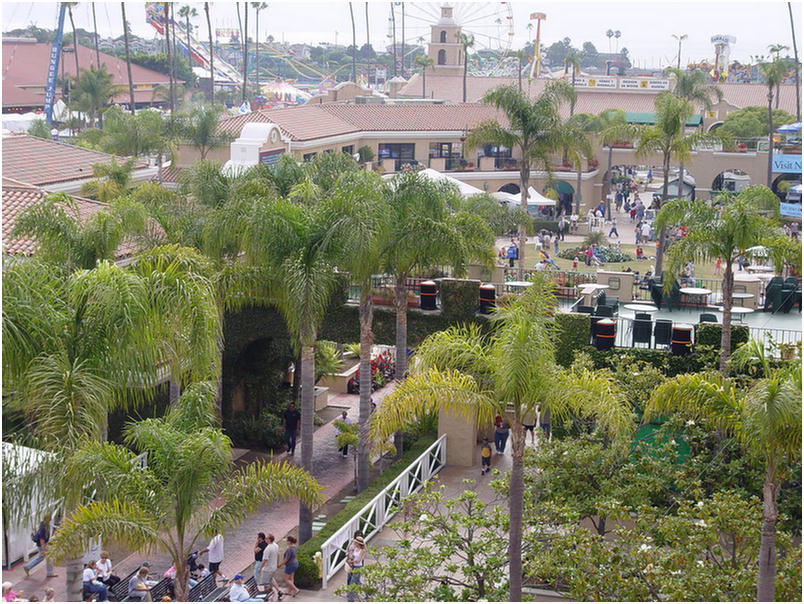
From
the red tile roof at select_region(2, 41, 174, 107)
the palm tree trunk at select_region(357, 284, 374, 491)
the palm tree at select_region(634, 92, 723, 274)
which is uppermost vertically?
the red tile roof at select_region(2, 41, 174, 107)

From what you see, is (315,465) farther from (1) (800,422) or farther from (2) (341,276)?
(1) (800,422)

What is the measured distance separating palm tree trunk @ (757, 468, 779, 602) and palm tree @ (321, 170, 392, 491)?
8138 millimetres

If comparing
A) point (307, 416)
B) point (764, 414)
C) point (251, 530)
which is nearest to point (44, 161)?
point (251, 530)

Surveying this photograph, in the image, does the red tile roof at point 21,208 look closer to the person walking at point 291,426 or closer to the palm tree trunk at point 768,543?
the person walking at point 291,426

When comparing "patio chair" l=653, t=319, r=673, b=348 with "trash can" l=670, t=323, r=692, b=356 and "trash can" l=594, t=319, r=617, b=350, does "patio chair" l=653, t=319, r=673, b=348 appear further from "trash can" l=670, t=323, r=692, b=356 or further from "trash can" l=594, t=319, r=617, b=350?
"trash can" l=594, t=319, r=617, b=350

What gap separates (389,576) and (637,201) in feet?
146

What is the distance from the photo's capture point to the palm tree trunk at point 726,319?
60.5 feet

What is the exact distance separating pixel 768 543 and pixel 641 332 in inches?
373

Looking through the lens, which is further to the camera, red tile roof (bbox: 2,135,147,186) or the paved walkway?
red tile roof (bbox: 2,135,147,186)

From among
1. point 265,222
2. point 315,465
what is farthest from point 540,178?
point 265,222

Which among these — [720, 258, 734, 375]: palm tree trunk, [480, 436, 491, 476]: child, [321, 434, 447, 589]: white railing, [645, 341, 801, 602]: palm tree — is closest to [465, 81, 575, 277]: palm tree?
[480, 436, 491, 476]: child

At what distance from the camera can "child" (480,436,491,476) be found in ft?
70.4

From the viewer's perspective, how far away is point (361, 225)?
18.1 m

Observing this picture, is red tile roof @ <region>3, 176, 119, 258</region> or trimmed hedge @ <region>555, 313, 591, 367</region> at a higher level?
red tile roof @ <region>3, 176, 119, 258</region>
